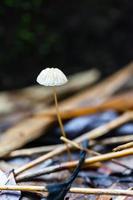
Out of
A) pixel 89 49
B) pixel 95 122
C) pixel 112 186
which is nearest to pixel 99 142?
pixel 95 122

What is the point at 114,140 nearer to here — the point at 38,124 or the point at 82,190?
the point at 38,124

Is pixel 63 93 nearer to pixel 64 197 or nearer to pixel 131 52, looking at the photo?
pixel 131 52

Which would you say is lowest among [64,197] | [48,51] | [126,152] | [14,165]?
[64,197]

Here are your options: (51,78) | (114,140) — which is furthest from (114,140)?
(51,78)

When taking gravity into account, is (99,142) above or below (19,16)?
below

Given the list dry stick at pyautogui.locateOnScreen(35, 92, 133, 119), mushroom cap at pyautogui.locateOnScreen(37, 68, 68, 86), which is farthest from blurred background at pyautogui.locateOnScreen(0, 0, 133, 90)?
mushroom cap at pyautogui.locateOnScreen(37, 68, 68, 86)

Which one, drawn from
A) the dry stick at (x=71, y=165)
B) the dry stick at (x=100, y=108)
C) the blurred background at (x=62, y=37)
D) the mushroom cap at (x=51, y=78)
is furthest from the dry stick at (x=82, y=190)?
the blurred background at (x=62, y=37)

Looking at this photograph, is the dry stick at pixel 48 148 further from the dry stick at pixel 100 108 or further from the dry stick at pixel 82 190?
the dry stick at pixel 82 190
